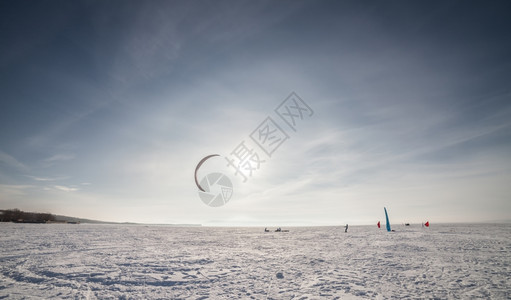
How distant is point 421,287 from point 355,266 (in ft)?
10.8

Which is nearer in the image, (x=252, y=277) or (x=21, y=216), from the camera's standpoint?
(x=252, y=277)

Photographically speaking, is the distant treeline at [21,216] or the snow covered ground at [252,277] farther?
the distant treeline at [21,216]

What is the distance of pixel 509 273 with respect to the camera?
28.5 feet

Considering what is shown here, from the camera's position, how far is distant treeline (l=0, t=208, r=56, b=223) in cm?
8368

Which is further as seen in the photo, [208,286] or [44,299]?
[208,286]

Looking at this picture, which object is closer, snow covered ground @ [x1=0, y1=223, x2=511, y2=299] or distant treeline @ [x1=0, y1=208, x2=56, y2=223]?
snow covered ground @ [x1=0, y1=223, x2=511, y2=299]

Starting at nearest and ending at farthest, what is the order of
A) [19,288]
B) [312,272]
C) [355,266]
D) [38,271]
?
[19,288] → [38,271] → [312,272] → [355,266]

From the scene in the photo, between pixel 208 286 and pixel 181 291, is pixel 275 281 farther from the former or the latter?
pixel 181 291

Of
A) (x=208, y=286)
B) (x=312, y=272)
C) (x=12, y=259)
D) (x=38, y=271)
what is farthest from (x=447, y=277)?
(x=12, y=259)

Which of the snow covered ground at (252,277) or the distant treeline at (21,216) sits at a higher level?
the snow covered ground at (252,277)

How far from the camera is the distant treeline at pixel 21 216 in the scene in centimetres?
8368

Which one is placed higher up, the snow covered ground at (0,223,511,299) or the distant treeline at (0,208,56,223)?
the snow covered ground at (0,223,511,299)

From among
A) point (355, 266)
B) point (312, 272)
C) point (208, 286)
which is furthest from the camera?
point (355, 266)

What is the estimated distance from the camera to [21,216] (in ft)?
293
